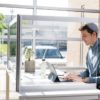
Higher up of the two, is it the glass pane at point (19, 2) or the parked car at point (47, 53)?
the glass pane at point (19, 2)

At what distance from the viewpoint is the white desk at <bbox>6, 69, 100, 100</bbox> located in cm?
184

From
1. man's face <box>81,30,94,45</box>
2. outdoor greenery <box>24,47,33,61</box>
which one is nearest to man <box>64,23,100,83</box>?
man's face <box>81,30,94,45</box>

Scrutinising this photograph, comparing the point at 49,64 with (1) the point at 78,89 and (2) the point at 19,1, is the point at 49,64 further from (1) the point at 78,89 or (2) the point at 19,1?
(2) the point at 19,1

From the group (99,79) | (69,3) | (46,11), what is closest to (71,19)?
(99,79)

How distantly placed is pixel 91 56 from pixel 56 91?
526 mm

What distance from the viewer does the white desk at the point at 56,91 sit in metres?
1.84

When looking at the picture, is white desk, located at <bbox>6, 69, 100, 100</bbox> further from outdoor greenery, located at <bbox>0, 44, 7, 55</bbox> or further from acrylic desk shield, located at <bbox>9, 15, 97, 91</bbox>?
outdoor greenery, located at <bbox>0, 44, 7, 55</bbox>

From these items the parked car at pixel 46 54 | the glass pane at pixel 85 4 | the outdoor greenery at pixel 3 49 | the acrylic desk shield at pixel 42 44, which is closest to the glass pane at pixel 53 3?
the glass pane at pixel 85 4

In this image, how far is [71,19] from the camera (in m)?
2.08

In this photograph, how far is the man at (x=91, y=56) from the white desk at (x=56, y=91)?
0.27 ft

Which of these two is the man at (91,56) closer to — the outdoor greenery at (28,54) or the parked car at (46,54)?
the parked car at (46,54)

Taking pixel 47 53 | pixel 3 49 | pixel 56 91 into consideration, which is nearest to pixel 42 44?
pixel 47 53

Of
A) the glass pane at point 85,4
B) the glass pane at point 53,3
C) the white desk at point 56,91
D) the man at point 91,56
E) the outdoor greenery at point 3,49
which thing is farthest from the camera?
the glass pane at point 85,4

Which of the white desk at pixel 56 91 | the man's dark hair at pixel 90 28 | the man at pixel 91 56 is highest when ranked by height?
the man's dark hair at pixel 90 28
